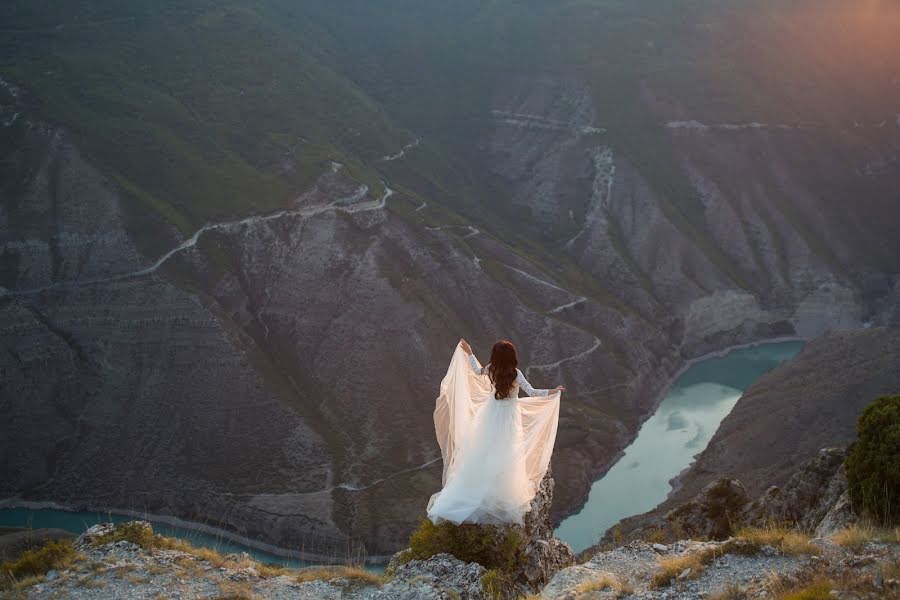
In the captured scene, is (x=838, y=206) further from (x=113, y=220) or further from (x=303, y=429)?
(x=113, y=220)

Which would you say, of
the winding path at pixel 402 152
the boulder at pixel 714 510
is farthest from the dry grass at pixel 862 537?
the winding path at pixel 402 152

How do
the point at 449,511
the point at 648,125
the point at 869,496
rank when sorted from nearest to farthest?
the point at 449,511 < the point at 869,496 < the point at 648,125

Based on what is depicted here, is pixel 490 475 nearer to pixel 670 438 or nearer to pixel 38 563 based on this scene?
pixel 38 563

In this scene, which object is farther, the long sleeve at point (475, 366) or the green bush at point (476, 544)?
the long sleeve at point (475, 366)

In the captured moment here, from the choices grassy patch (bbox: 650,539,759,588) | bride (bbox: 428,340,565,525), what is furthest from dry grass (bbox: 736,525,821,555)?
bride (bbox: 428,340,565,525)

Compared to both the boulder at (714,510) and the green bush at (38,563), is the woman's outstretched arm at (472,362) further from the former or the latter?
the boulder at (714,510)

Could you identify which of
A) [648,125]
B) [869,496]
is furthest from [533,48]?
[869,496]

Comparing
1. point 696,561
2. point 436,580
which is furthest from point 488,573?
point 696,561

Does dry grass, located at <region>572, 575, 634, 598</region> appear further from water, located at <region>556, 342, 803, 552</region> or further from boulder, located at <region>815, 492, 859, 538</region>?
water, located at <region>556, 342, 803, 552</region>
